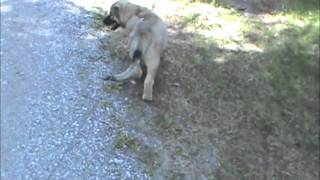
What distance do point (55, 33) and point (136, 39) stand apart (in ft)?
3.19

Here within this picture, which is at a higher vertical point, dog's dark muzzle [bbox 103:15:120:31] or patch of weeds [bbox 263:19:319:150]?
patch of weeds [bbox 263:19:319:150]

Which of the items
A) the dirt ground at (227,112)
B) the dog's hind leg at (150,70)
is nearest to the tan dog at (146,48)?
the dog's hind leg at (150,70)

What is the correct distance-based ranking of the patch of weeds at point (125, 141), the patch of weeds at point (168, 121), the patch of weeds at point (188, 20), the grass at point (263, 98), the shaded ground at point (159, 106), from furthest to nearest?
the patch of weeds at point (188, 20)
the patch of weeds at point (168, 121)
the grass at point (263, 98)
the patch of weeds at point (125, 141)
the shaded ground at point (159, 106)

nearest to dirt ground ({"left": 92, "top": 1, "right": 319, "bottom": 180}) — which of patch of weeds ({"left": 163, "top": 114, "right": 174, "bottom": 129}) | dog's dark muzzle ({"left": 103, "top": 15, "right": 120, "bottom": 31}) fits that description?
patch of weeds ({"left": 163, "top": 114, "right": 174, "bottom": 129})

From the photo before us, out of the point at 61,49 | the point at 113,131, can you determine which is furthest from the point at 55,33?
the point at 113,131

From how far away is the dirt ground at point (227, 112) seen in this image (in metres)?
5.09

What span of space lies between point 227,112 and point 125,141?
1148 millimetres

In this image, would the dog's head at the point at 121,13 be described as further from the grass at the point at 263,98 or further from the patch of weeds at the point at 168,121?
the patch of weeds at the point at 168,121

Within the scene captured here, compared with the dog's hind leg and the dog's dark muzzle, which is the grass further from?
the dog's dark muzzle

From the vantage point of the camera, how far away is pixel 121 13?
6410mm

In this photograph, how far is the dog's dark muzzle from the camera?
6480mm

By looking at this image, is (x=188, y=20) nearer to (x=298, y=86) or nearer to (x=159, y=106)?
(x=159, y=106)

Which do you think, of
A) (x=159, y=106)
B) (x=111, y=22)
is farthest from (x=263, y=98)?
(x=111, y=22)

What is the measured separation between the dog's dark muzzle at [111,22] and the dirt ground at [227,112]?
0.22 m
